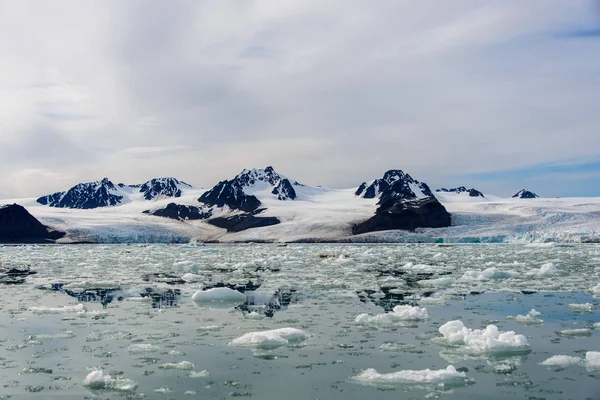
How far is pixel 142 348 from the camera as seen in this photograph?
10430mm

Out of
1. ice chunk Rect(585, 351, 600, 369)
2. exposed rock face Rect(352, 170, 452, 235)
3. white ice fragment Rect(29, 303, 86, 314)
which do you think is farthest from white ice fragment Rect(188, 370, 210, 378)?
exposed rock face Rect(352, 170, 452, 235)

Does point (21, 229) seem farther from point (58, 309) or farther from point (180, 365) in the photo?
point (180, 365)

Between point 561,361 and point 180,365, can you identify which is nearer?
point 561,361

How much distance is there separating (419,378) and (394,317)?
16.2ft

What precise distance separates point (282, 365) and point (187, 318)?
5.19 m

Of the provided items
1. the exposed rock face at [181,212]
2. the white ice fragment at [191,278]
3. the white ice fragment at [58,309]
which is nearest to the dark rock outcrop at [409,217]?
the exposed rock face at [181,212]

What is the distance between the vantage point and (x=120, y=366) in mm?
9242

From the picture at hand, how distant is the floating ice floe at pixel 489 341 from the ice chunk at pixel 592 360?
112 centimetres

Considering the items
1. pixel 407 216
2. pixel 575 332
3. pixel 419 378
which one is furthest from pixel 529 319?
pixel 407 216

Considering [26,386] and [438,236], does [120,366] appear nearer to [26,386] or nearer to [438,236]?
[26,386]

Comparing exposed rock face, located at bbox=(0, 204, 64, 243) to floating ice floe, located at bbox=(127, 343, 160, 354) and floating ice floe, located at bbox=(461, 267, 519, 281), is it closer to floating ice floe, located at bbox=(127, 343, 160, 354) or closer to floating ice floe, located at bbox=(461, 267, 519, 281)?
floating ice floe, located at bbox=(461, 267, 519, 281)

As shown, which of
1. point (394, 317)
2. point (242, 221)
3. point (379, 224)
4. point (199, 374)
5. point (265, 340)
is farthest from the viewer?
point (242, 221)

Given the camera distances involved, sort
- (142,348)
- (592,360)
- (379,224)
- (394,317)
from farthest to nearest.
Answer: (379,224) → (394,317) → (142,348) → (592,360)

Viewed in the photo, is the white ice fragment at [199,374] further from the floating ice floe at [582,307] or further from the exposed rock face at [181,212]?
the exposed rock face at [181,212]
